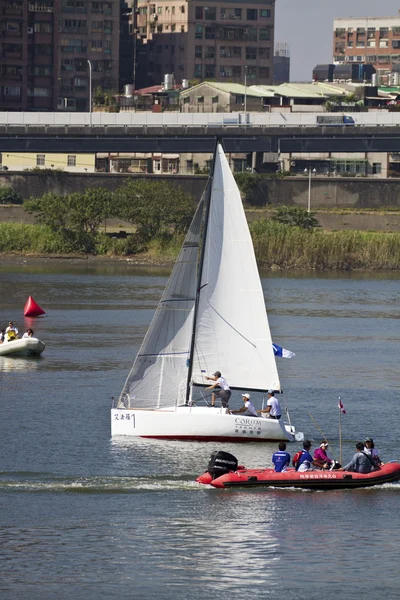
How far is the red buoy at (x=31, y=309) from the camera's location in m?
93.6

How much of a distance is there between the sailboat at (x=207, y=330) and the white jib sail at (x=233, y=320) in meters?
0.04

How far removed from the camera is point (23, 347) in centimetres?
7531

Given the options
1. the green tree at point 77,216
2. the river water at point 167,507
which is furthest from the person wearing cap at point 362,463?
the green tree at point 77,216

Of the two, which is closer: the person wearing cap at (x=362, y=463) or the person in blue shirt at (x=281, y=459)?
the person in blue shirt at (x=281, y=459)

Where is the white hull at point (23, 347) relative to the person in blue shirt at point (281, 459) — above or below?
below

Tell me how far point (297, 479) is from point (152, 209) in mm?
104807

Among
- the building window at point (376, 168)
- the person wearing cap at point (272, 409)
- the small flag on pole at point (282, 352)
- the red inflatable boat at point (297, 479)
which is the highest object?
the building window at point (376, 168)

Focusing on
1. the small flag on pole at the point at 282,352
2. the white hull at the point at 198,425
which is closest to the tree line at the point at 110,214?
the small flag on pole at the point at 282,352

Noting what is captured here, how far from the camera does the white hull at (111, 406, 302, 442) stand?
5066cm

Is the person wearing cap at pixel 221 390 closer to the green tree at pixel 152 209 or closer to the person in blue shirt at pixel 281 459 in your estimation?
the person in blue shirt at pixel 281 459

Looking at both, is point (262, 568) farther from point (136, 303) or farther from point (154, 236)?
point (154, 236)

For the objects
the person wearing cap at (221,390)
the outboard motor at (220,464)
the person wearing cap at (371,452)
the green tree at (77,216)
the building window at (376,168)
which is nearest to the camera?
the outboard motor at (220,464)

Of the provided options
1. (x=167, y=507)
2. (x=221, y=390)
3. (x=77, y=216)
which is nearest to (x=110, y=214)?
(x=77, y=216)

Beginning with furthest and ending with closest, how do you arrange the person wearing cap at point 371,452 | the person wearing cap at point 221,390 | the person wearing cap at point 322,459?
the person wearing cap at point 221,390 → the person wearing cap at point 322,459 → the person wearing cap at point 371,452
